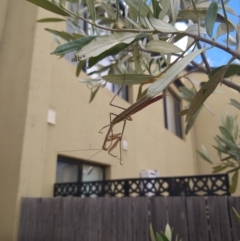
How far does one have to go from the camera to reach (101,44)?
3.79ft

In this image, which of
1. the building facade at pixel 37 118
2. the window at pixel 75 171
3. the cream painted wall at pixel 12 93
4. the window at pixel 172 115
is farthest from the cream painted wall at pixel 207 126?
the cream painted wall at pixel 12 93

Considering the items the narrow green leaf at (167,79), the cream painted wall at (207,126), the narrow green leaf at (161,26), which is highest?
the cream painted wall at (207,126)

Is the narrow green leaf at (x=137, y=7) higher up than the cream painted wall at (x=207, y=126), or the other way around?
the cream painted wall at (x=207, y=126)

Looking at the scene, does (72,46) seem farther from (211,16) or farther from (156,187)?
(156,187)

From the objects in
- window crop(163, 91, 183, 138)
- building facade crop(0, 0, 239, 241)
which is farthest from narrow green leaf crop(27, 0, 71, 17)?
window crop(163, 91, 183, 138)

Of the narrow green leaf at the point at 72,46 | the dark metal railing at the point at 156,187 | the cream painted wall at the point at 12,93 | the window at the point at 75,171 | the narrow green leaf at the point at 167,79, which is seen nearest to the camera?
the narrow green leaf at the point at 167,79

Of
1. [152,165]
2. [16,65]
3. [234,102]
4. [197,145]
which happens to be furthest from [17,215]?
[197,145]

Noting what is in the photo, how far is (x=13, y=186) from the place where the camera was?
3.03 m

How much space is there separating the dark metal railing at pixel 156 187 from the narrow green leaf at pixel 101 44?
1.92m

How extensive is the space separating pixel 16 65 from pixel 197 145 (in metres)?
8.02

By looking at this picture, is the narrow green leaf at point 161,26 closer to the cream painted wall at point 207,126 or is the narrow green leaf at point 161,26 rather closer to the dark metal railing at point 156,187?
the dark metal railing at point 156,187

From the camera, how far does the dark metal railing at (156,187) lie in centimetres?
281

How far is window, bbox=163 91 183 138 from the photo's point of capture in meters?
9.33

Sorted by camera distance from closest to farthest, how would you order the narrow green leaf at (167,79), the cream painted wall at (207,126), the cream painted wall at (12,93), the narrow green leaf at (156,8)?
the narrow green leaf at (167,79)
the narrow green leaf at (156,8)
the cream painted wall at (12,93)
the cream painted wall at (207,126)
